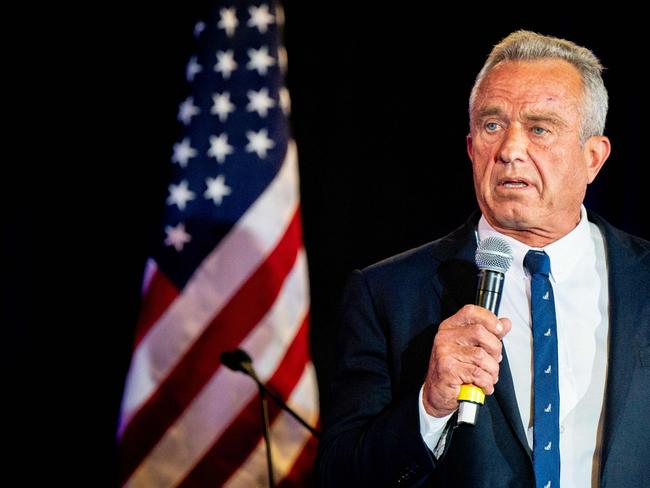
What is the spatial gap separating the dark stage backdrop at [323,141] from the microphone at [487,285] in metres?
1.95

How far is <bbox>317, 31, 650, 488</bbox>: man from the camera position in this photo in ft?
5.33

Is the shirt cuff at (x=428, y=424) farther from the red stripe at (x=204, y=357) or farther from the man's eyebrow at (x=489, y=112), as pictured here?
the red stripe at (x=204, y=357)

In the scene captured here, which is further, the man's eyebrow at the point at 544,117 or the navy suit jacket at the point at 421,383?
the man's eyebrow at the point at 544,117

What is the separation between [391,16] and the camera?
3480 millimetres

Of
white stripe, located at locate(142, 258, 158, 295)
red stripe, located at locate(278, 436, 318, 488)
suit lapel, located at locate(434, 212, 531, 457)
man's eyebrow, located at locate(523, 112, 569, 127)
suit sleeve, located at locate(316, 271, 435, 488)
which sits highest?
man's eyebrow, located at locate(523, 112, 569, 127)

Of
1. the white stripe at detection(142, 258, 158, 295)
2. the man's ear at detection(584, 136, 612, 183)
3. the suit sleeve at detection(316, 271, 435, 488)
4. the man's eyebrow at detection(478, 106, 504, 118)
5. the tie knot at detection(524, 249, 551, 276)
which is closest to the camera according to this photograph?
the suit sleeve at detection(316, 271, 435, 488)

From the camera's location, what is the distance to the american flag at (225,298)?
A: 117 inches

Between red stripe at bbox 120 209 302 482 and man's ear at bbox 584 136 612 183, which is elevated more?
man's ear at bbox 584 136 612 183

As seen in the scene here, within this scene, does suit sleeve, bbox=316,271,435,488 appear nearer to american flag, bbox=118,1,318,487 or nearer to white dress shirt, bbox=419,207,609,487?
white dress shirt, bbox=419,207,609,487

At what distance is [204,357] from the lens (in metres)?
3.02

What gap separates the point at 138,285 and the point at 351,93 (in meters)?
1.31

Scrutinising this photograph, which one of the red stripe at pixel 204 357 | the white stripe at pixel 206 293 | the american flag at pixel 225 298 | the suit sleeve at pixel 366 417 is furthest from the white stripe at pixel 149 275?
the suit sleeve at pixel 366 417

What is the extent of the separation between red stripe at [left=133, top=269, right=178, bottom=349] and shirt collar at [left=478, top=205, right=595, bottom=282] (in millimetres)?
1481

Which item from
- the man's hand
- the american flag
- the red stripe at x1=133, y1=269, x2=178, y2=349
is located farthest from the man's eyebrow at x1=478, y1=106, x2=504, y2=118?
the red stripe at x1=133, y1=269, x2=178, y2=349
